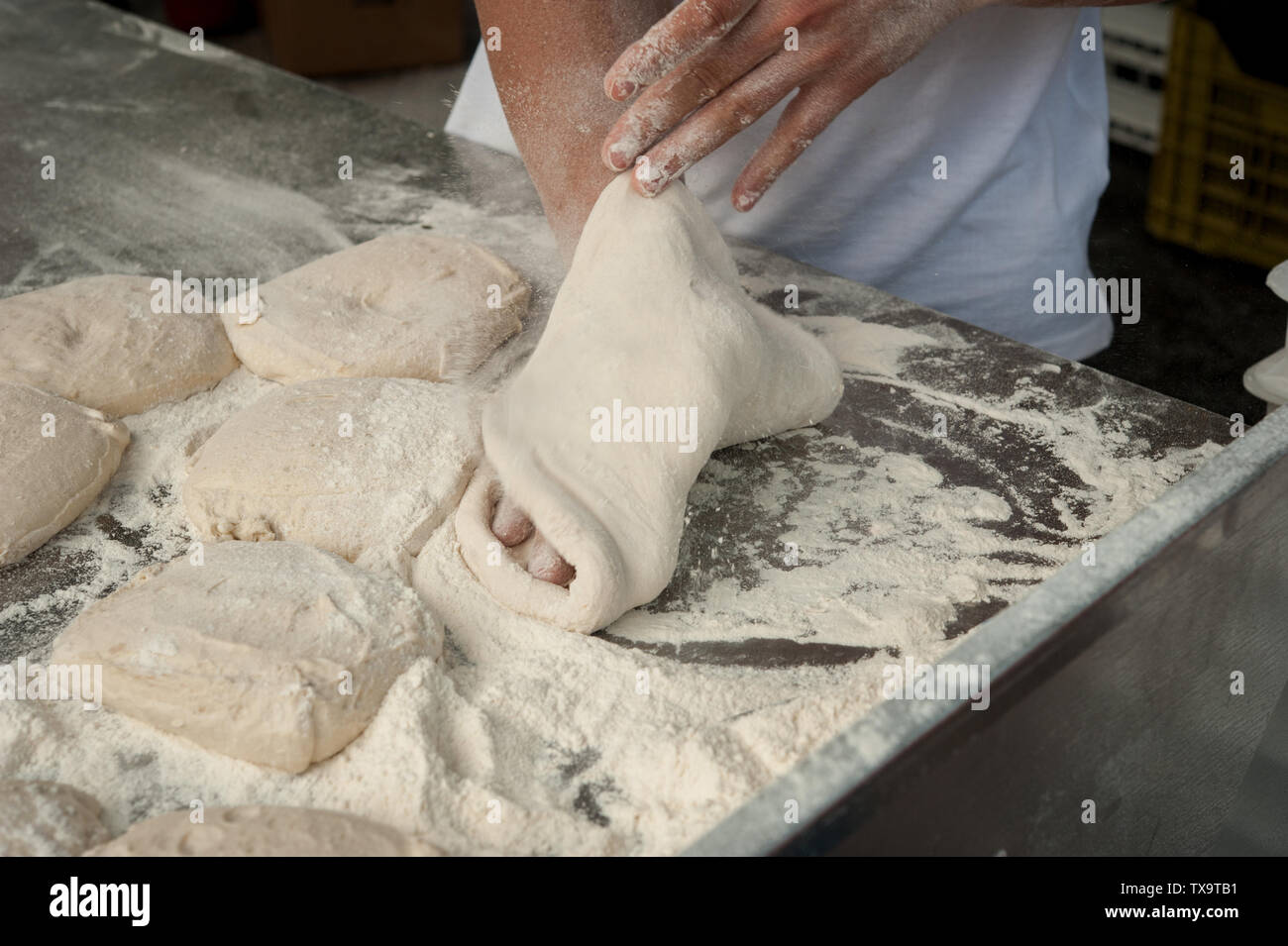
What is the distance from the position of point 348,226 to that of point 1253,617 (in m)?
1.50

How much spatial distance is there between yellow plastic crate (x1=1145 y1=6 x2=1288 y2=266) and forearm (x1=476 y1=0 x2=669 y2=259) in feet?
7.59

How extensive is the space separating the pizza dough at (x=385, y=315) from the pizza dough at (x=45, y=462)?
0.24 metres

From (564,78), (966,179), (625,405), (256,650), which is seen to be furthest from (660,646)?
(966,179)

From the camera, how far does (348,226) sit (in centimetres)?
203

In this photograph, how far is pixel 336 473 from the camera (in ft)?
4.46

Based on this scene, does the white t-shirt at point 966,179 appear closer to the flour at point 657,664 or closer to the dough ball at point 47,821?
the flour at point 657,664

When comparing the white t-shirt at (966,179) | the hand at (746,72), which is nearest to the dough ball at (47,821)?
the hand at (746,72)

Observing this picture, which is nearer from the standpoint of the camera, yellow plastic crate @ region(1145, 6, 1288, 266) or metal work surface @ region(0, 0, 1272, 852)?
metal work surface @ region(0, 0, 1272, 852)

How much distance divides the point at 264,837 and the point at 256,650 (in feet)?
0.67

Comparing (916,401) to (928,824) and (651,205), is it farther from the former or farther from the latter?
(928,824)

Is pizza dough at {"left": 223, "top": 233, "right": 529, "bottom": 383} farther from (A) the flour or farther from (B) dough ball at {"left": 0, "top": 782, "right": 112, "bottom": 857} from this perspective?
(B) dough ball at {"left": 0, "top": 782, "right": 112, "bottom": 857}

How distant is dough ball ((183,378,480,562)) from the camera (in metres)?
1.34

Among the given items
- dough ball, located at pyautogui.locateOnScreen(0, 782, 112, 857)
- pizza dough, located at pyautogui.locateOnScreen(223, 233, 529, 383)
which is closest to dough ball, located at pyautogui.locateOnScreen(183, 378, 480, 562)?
pizza dough, located at pyautogui.locateOnScreen(223, 233, 529, 383)
